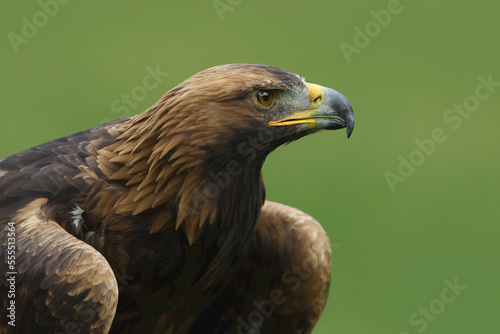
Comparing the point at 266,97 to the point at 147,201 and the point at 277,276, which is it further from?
the point at 277,276

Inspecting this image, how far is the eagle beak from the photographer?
5836 mm

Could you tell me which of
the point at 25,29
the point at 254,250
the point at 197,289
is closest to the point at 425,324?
the point at 254,250

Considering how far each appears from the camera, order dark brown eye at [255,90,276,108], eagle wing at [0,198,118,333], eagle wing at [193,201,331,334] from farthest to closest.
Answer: eagle wing at [193,201,331,334]
dark brown eye at [255,90,276,108]
eagle wing at [0,198,118,333]


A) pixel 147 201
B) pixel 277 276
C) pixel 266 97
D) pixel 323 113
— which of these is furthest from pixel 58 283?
pixel 277 276

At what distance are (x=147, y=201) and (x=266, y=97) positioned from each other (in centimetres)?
92

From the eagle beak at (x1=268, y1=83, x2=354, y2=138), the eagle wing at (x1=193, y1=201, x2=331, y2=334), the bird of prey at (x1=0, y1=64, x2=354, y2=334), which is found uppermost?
the eagle beak at (x1=268, y1=83, x2=354, y2=138)

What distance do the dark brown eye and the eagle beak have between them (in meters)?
0.12

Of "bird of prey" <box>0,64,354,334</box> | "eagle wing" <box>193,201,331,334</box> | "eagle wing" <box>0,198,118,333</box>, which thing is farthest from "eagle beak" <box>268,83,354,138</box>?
"eagle wing" <box>0,198,118,333</box>

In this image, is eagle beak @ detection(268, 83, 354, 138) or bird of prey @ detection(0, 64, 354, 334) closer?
bird of prey @ detection(0, 64, 354, 334)

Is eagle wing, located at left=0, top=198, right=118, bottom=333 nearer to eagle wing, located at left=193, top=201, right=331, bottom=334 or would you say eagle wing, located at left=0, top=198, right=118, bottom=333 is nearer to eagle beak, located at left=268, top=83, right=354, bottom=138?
eagle beak, located at left=268, top=83, right=354, bottom=138

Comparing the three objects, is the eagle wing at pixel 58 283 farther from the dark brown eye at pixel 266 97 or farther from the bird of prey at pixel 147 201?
the dark brown eye at pixel 266 97

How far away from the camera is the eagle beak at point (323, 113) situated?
584 cm

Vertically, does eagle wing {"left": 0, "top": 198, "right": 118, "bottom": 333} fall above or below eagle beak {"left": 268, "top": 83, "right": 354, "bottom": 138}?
below

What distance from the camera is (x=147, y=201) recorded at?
A: 18.9 feet
